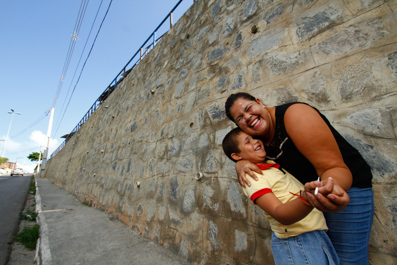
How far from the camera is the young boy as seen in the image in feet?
2.68

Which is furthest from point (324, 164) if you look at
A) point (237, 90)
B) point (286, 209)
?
point (237, 90)

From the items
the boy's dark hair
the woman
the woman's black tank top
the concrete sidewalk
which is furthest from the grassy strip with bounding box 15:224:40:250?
the woman's black tank top

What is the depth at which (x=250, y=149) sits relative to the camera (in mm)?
1168

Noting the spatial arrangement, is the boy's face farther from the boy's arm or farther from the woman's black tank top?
the boy's arm

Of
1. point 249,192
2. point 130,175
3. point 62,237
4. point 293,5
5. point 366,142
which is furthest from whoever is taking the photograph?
point 130,175

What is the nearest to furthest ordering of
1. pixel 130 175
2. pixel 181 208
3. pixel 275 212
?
pixel 275 212 < pixel 181 208 < pixel 130 175

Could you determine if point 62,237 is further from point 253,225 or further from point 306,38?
point 306,38

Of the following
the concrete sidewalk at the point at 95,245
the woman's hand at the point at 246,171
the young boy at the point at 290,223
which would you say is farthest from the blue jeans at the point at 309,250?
the concrete sidewalk at the point at 95,245

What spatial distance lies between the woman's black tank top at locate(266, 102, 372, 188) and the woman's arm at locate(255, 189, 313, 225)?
275 millimetres

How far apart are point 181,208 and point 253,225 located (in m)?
1.07

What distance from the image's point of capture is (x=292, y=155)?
1.04 meters

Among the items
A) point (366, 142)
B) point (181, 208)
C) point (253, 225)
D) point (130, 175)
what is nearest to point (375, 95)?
point (366, 142)

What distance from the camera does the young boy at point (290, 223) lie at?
32.2 inches

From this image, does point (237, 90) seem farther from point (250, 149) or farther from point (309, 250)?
point (309, 250)
